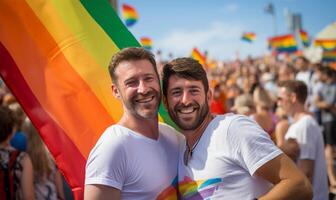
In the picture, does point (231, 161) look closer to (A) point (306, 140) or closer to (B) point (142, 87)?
(B) point (142, 87)

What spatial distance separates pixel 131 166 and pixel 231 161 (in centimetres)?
52

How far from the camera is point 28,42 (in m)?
2.51

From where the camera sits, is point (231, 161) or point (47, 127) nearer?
point (231, 161)

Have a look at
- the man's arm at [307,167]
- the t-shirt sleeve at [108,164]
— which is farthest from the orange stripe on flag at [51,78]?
the man's arm at [307,167]

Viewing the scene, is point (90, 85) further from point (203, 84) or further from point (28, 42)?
point (203, 84)

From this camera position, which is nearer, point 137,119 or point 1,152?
point 137,119

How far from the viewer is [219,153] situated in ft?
6.44

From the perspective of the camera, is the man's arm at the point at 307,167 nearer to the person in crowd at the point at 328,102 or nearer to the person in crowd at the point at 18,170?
the person in crowd at the point at 18,170

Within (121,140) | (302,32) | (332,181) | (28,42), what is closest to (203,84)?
(121,140)

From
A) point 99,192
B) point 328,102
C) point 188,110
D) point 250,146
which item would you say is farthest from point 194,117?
point 328,102

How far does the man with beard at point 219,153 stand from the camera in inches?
72.5

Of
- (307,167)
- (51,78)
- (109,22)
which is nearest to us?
(51,78)

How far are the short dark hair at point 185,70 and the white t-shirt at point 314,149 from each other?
145 cm

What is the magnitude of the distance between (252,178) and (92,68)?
4.41ft
